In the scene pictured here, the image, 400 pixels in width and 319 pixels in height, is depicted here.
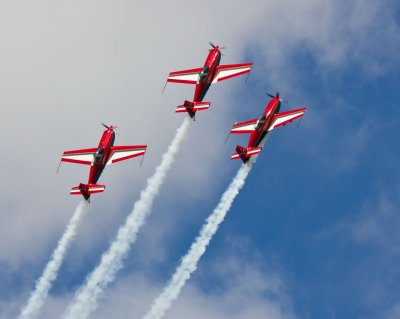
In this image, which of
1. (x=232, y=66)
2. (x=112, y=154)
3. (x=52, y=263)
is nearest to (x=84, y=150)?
(x=112, y=154)

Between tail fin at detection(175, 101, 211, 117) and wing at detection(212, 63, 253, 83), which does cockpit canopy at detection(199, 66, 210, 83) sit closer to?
wing at detection(212, 63, 253, 83)

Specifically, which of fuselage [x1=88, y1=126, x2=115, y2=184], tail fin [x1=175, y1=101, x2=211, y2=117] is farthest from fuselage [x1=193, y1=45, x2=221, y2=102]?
fuselage [x1=88, y1=126, x2=115, y2=184]

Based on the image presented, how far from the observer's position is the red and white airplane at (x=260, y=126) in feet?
463

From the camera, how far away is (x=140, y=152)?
142 metres

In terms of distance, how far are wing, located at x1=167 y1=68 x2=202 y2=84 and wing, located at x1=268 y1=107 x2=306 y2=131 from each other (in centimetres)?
1320

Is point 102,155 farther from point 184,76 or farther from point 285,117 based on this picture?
point 285,117

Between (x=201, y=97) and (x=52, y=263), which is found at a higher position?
(x=201, y=97)

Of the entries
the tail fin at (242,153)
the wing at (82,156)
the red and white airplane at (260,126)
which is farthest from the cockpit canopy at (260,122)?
the wing at (82,156)

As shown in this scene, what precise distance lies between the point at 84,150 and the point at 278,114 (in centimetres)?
2759

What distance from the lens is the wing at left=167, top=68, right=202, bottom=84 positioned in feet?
497

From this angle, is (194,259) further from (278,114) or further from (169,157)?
(278,114)

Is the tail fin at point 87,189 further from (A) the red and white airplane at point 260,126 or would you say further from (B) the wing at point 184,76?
(B) the wing at point 184,76

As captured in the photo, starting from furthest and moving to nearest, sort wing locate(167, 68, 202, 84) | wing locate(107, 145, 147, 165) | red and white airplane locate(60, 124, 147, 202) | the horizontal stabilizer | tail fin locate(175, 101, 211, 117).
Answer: wing locate(167, 68, 202, 84)
tail fin locate(175, 101, 211, 117)
wing locate(107, 145, 147, 165)
red and white airplane locate(60, 124, 147, 202)
the horizontal stabilizer

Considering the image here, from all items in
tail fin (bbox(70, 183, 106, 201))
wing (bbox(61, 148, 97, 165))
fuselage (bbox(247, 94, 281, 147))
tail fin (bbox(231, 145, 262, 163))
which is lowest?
tail fin (bbox(70, 183, 106, 201))
